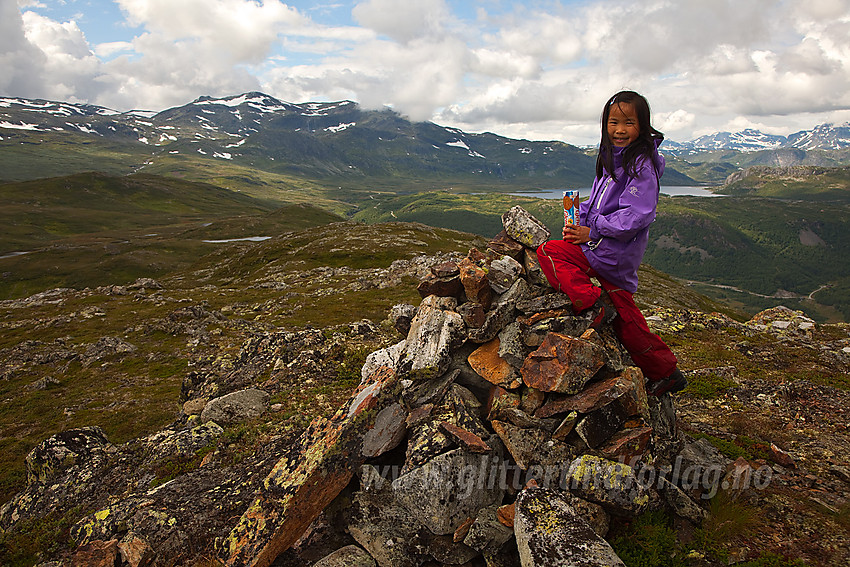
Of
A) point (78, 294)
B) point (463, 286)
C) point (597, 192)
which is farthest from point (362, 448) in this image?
point (78, 294)

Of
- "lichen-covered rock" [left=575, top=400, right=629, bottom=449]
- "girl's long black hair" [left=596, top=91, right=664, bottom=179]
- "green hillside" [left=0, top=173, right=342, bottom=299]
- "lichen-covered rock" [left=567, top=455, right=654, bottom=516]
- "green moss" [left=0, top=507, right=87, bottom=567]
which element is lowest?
"green hillside" [left=0, top=173, right=342, bottom=299]

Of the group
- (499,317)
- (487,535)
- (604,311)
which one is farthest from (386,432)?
(604,311)

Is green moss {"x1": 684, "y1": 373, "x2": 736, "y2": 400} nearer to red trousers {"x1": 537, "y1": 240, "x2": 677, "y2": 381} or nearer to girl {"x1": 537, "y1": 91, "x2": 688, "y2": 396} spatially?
girl {"x1": 537, "y1": 91, "x2": 688, "y2": 396}

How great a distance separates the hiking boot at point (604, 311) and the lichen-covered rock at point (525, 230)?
239 centimetres

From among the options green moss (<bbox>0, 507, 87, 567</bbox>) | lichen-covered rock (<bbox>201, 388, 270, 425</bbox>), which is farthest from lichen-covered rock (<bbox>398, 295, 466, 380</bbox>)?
green moss (<bbox>0, 507, 87, 567</bbox>)

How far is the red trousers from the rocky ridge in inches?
20.5

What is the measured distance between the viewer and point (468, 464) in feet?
28.7

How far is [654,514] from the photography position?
826 cm

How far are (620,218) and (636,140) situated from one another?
174 cm

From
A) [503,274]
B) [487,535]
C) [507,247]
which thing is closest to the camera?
[487,535]

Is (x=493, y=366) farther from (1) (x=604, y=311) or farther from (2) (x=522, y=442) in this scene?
(1) (x=604, y=311)

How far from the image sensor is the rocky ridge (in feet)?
26.7

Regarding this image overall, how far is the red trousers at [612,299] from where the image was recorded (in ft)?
30.4

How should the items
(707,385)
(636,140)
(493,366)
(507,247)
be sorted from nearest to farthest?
(636,140) → (493,366) → (507,247) → (707,385)
